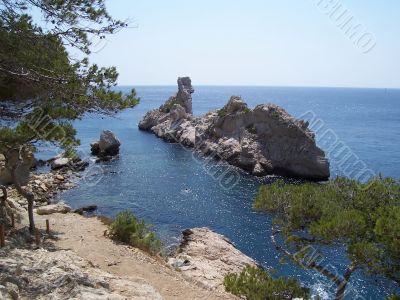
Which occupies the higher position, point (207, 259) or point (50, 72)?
point (50, 72)

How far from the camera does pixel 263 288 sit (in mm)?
10625

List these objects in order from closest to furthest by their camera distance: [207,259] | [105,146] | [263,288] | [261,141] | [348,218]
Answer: [348,218]
[263,288]
[207,259]
[261,141]
[105,146]

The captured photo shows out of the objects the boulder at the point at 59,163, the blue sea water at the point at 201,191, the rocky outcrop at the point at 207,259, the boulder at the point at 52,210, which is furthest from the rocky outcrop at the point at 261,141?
the boulder at the point at 52,210

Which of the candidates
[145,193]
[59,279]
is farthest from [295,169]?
[59,279]

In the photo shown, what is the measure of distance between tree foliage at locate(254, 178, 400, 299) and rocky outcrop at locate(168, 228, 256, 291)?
23.3 feet

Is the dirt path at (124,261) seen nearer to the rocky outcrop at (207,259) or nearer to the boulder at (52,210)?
the rocky outcrop at (207,259)

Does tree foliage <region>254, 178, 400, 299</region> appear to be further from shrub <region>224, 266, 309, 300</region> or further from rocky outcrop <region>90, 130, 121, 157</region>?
rocky outcrop <region>90, 130, 121, 157</region>

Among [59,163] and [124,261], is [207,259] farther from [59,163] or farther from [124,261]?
[59,163]

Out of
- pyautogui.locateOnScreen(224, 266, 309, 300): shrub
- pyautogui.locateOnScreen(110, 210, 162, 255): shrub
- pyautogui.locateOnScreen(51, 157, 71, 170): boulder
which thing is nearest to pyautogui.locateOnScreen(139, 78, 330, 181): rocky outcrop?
pyautogui.locateOnScreen(51, 157, 71, 170): boulder

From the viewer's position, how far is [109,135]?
199ft

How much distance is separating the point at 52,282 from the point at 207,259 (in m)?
14.3

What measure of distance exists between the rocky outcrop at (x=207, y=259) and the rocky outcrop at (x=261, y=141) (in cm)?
2503

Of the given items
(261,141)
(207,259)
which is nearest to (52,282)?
(207,259)

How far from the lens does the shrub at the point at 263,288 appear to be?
10594 mm
